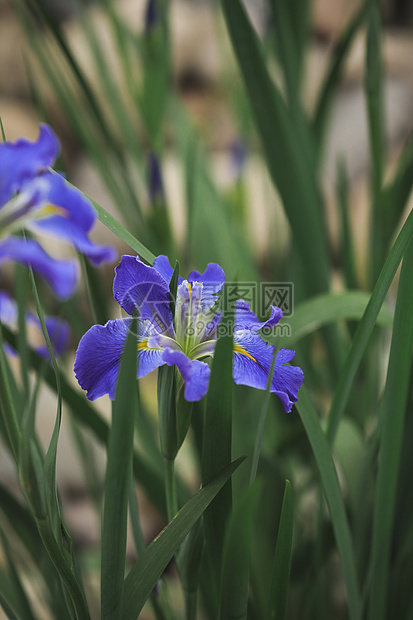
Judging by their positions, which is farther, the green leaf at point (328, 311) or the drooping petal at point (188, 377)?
the green leaf at point (328, 311)

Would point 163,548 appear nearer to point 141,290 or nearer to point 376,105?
point 141,290

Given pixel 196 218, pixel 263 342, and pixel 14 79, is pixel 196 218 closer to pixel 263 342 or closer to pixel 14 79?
pixel 263 342

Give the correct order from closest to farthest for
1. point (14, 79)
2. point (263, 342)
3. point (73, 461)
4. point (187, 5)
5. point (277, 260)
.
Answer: point (263, 342), point (277, 260), point (73, 461), point (14, 79), point (187, 5)

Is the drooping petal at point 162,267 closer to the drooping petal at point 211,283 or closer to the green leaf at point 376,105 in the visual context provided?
the drooping petal at point 211,283

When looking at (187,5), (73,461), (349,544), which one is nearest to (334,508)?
(349,544)

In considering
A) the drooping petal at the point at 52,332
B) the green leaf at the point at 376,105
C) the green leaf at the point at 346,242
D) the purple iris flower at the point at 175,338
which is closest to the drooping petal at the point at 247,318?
the purple iris flower at the point at 175,338

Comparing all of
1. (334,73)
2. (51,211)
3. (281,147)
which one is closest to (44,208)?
(51,211)

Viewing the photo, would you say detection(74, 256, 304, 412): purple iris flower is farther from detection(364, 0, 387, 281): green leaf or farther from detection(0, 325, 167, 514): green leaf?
detection(364, 0, 387, 281): green leaf
